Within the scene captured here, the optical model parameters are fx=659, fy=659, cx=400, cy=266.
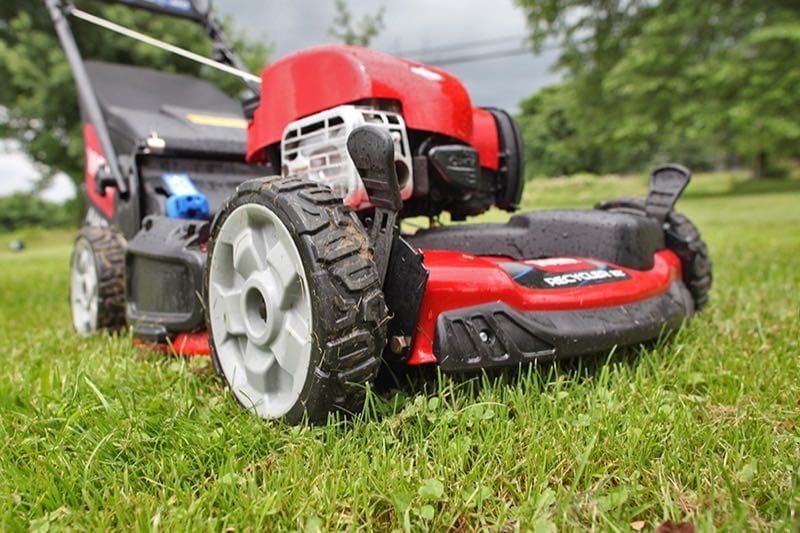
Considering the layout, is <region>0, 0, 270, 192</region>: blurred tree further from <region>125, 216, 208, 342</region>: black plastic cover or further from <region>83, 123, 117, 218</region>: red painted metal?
<region>125, 216, 208, 342</region>: black plastic cover

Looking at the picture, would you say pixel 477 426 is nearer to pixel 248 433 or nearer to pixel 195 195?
pixel 248 433

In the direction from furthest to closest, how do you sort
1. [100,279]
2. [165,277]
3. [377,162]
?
[100,279]
[165,277]
[377,162]

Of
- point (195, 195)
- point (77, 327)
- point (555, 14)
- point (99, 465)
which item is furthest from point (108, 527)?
point (555, 14)

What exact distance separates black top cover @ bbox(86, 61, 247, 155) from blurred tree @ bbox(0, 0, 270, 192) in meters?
11.1

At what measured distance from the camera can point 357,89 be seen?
5.68 ft

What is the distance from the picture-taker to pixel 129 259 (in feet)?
7.19

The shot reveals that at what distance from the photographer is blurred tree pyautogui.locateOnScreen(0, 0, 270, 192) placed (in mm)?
13578

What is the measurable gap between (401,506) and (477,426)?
0.32 meters

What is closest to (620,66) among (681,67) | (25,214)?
(681,67)

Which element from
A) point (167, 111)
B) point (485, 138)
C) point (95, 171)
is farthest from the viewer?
point (167, 111)

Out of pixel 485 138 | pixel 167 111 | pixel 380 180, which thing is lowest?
pixel 380 180

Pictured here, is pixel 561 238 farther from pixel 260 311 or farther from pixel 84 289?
pixel 84 289

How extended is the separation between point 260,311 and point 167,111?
197cm

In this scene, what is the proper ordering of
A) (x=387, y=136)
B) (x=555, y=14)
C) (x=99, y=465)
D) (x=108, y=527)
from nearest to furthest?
(x=108, y=527) → (x=99, y=465) → (x=387, y=136) → (x=555, y=14)
